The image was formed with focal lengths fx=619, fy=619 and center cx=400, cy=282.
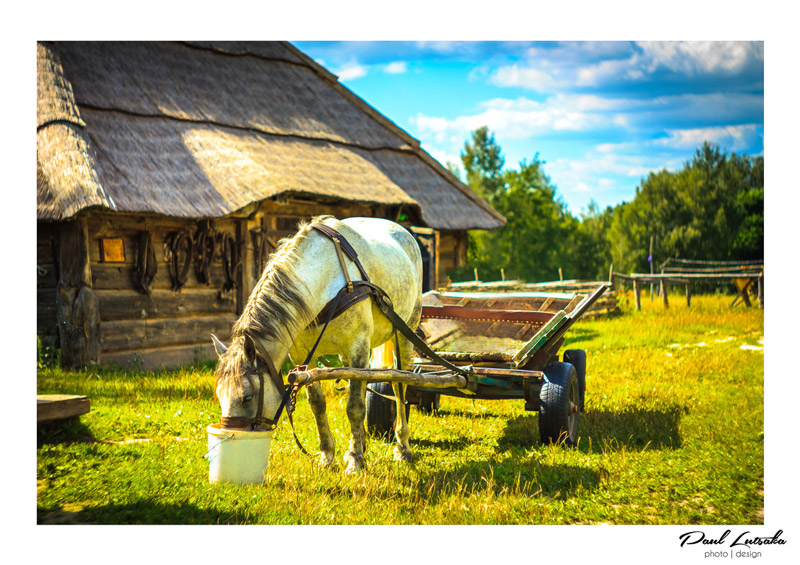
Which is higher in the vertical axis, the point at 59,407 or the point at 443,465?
the point at 59,407

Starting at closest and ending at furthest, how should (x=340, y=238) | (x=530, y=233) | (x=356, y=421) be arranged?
(x=340, y=238) → (x=356, y=421) → (x=530, y=233)

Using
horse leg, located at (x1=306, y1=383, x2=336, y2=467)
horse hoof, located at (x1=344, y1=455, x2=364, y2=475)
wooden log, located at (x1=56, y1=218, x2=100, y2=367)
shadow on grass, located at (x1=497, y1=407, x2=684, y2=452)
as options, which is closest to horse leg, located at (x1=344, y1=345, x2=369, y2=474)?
horse hoof, located at (x1=344, y1=455, x2=364, y2=475)

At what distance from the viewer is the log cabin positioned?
8.16 meters

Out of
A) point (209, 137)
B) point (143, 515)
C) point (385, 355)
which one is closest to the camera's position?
point (143, 515)

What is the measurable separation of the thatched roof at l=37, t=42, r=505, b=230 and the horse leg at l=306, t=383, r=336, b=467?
15.5 ft

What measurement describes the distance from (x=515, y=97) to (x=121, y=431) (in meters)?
5.36

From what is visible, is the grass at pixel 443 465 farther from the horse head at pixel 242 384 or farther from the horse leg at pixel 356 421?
the horse head at pixel 242 384

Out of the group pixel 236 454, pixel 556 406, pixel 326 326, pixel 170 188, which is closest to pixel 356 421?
pixel 326 326

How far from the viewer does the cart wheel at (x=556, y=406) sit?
4.89 metres

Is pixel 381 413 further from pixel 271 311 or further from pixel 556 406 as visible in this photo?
pixel 271 311

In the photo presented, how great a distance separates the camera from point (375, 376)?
13.1 feet

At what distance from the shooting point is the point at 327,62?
18.6ft

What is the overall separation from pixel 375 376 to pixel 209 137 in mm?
7698
